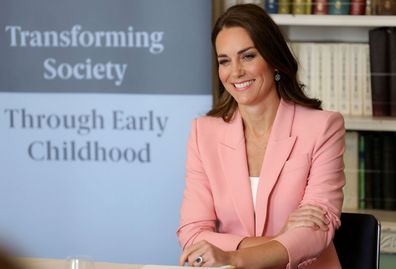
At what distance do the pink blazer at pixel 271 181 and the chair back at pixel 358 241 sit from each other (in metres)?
0.05

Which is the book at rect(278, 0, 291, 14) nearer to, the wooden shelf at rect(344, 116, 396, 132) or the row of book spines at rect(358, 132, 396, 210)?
the wooden shelf at rect(344, 116, 396, 132)

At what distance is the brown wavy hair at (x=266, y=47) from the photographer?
8.81ft

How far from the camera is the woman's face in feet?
8.84

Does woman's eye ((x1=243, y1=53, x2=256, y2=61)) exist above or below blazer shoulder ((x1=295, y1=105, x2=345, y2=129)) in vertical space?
above

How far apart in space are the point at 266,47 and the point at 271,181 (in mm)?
410

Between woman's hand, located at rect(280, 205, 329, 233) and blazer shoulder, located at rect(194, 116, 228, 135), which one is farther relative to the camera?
blazer shoulder, located at rect(194, 116, 228, 135)

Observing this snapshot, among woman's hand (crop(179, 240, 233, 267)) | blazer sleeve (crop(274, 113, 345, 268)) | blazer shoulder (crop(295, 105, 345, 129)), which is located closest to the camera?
woman's hand (crop(179, 240, 233, 267))

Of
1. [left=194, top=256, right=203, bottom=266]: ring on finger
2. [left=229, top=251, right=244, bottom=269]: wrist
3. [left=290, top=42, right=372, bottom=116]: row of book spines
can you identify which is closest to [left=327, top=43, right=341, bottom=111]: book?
[left=290, top=42, right=372, bottom=116]: row of book spines

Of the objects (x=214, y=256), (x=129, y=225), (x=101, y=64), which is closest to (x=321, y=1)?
(x=101, y=64)

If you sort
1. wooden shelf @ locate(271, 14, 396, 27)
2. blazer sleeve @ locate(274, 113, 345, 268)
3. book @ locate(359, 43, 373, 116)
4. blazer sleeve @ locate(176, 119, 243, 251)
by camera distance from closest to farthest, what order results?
blazer sleeve @ locate(274, 113, 345, 268), blazer sleeve @ locate(176, 119, 243, 251), wooden shelf @ locate(271, 14, 396, 27), book @ locate(359, 43, 373, 116)

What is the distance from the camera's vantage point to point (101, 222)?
436 cm

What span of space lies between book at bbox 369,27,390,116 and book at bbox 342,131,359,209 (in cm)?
17

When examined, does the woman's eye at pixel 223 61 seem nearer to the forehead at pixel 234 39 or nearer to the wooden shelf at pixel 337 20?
the forehead at pixel 234 39

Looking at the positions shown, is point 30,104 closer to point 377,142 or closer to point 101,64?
point 101,64
